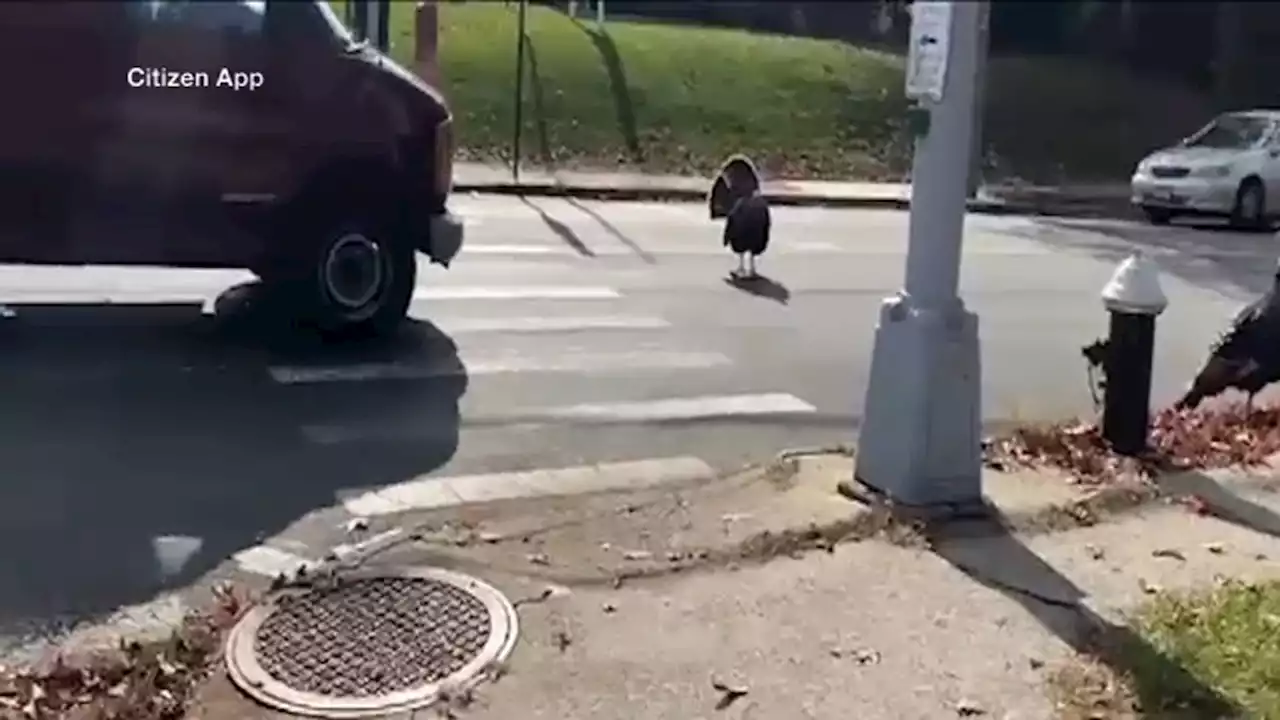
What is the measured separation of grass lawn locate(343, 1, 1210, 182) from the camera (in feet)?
82.5

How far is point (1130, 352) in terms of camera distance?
760cm

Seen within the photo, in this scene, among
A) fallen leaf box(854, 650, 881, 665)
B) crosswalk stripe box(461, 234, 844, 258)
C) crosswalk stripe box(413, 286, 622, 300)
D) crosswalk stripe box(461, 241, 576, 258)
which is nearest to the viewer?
fallen leaf box(854, 650, 881, 665)

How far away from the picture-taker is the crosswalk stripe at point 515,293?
38.7ft

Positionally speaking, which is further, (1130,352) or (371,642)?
(1130,352)

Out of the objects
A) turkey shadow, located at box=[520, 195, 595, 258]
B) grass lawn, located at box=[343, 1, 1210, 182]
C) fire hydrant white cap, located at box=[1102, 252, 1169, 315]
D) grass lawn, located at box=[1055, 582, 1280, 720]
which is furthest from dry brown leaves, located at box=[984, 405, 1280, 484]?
grass lawn, located at box=[343, 1, 1210, 182]

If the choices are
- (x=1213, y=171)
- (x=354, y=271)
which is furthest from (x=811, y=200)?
(x=354, y=271)

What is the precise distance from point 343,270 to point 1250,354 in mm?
4739

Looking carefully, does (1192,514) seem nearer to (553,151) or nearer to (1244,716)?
(1244,716)

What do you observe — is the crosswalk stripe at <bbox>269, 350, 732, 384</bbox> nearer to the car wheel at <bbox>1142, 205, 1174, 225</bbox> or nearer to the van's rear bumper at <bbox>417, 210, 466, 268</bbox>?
the van's rear bumper at <bbox>417, 210, 466, 268</bbox>

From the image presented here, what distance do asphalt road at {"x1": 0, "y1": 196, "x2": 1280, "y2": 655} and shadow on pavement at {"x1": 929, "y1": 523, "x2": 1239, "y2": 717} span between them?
6.00 feet

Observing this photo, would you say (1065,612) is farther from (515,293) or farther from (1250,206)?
(1250,206)

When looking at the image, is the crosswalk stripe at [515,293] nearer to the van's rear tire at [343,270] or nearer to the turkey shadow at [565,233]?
the van's rear tire at [343,270]

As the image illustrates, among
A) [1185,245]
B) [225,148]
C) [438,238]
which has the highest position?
[225,148]

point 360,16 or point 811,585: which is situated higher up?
point 360,16
